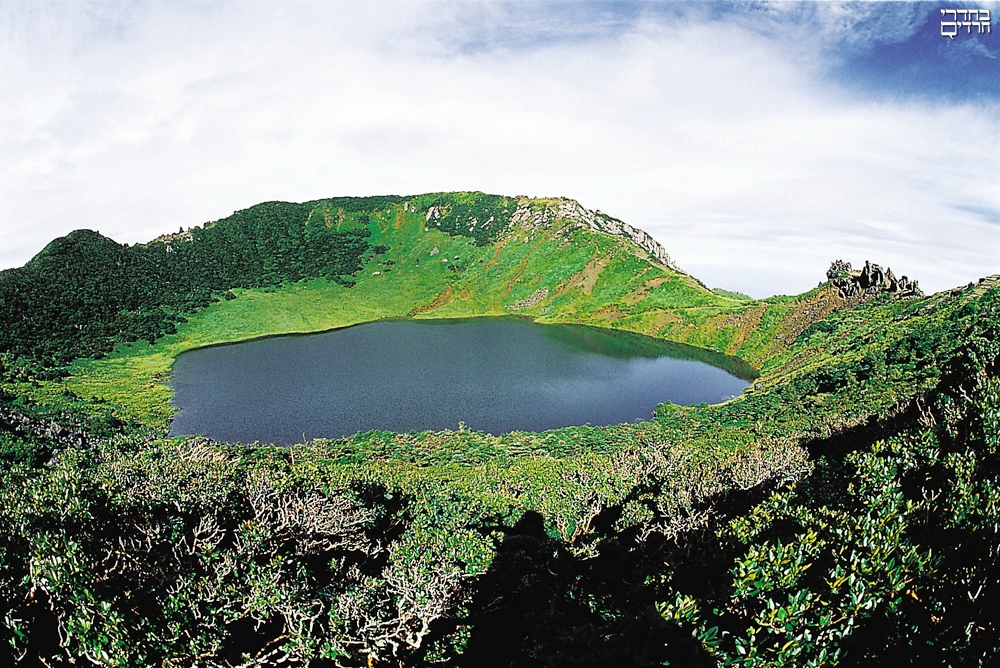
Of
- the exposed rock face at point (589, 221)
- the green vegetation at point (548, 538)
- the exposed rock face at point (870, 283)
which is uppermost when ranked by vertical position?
the exposed rock face at point (589, 221)

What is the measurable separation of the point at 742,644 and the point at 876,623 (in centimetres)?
385

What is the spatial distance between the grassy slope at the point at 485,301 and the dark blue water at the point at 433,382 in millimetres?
6374

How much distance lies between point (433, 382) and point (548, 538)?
50.1 meters

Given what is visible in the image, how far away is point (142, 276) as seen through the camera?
13925 centimetres

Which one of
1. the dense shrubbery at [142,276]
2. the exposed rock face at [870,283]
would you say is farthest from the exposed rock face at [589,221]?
the exposed rock face at [870,283]

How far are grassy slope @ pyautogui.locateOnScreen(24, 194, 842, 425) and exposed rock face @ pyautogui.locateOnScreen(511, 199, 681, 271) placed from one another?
14.1ft

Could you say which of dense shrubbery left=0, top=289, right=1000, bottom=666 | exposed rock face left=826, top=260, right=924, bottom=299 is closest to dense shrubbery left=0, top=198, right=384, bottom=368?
dense shrubbery left=0, top=289, right=1000, bottom=666

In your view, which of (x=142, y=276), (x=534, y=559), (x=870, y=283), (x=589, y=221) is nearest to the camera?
(x=534, y=559)

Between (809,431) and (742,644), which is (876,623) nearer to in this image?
(742,644)

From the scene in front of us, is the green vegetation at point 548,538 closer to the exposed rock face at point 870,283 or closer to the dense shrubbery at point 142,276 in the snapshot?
the exposed rock face at point 870,283

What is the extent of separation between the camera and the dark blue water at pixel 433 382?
61375mm

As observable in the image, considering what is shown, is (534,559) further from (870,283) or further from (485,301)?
(485,301)

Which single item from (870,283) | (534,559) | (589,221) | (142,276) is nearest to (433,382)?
(534,559)

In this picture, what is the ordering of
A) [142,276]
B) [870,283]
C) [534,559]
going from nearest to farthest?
[534,559] → [870,283] → [142,276]
